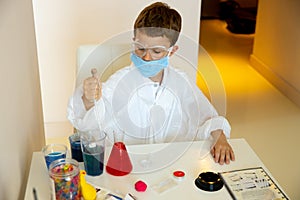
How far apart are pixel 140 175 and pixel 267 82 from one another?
8.39 feet

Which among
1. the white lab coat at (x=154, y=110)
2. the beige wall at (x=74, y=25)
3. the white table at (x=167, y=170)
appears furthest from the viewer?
the beige wall at (x=74, y=25)

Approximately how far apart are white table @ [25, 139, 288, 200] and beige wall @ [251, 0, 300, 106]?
1990mm

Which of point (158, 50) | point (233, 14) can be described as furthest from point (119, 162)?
point (233, 14)

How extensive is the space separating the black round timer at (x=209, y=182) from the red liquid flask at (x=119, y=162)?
0.65ft

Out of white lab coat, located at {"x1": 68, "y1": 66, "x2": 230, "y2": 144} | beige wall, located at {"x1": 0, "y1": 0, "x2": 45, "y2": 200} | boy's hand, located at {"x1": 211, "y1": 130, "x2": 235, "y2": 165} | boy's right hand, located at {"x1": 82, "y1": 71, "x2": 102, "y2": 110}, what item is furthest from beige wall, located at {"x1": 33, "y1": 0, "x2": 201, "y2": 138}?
boy's right hand, located at {"x1": 82, "y1": 71, "x2": 102, "y2": 110}

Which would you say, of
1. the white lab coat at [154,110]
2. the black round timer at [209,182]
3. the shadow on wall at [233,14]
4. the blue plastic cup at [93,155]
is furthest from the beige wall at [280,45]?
the blue plastic cup at [93,155]

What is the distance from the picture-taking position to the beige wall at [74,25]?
2.40 metres

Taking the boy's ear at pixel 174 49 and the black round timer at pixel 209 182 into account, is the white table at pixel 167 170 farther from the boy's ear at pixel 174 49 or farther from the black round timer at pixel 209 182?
the boy's ear at pixel 174 49

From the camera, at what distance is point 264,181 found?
1.21 meters

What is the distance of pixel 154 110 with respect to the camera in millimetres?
1445

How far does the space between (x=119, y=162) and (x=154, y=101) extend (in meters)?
0.29

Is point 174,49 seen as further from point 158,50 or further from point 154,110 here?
point 154,110

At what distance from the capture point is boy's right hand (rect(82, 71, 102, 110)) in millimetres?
1249

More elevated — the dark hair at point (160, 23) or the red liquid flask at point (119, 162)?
the dark hair at point (160, 23)
